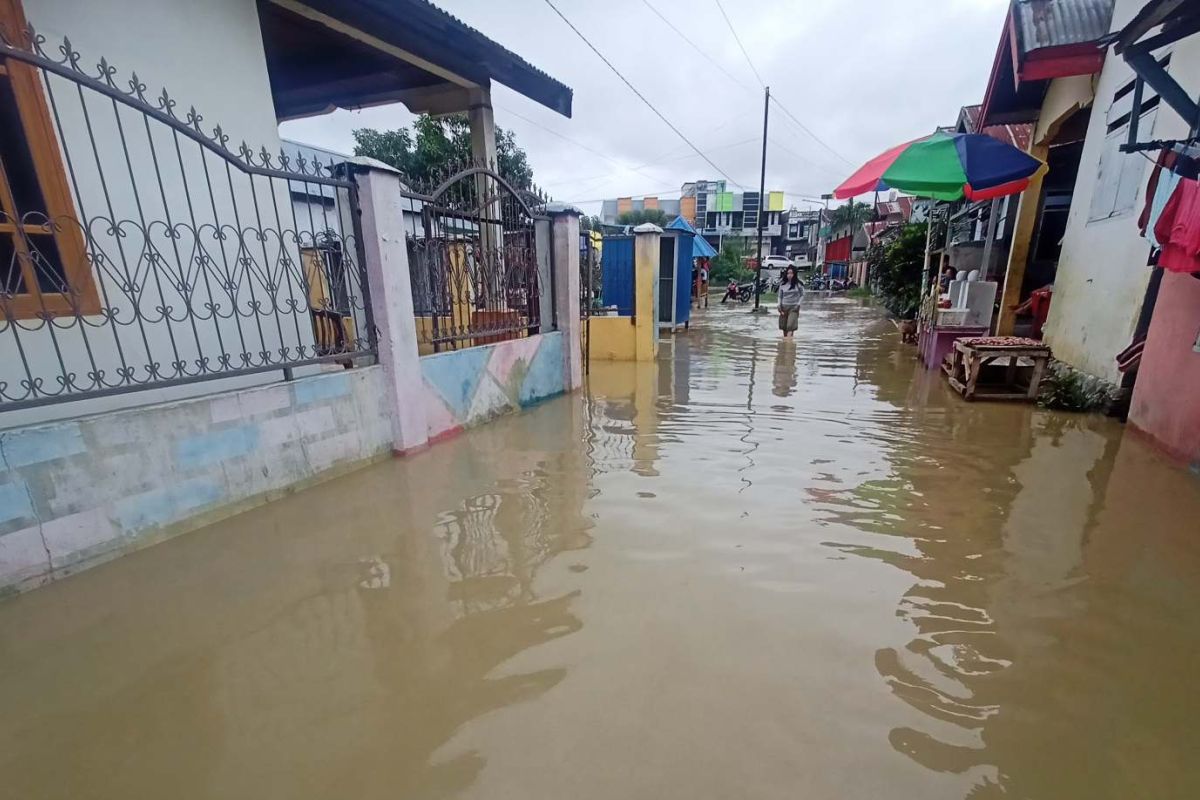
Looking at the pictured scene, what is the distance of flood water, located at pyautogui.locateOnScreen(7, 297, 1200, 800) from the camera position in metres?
1.67

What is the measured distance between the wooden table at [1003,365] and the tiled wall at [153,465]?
250 inches

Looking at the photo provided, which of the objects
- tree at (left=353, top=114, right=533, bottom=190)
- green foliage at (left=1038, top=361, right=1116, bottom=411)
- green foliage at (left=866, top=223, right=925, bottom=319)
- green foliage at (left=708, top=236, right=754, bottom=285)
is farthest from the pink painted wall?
green foliage at (left=708, top=236, right=754, bottom=285)

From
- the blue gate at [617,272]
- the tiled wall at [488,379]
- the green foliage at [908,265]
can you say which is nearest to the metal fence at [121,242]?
the tiled wall at [488,379]

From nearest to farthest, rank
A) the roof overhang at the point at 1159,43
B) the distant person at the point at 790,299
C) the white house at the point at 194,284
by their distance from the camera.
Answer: the white house at the point at 194,284, the roof overhang at the point at 1159,43, the distant person at the point at 790,299

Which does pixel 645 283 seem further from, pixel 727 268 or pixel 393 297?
pixel 727 268

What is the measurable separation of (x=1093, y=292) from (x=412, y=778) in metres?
7.99

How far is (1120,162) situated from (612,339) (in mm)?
6538

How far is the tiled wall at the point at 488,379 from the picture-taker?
15.8ft

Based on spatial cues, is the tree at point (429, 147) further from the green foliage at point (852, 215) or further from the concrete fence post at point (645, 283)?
the green foliage at point (852, 215)

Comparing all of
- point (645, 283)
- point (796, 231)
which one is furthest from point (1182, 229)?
point (796, 231)

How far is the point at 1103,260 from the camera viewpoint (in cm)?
595

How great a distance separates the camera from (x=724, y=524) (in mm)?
3176

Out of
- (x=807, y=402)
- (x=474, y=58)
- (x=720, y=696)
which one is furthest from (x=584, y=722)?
(x=474, y=58)

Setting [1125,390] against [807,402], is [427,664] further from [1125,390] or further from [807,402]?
[1125,390]
